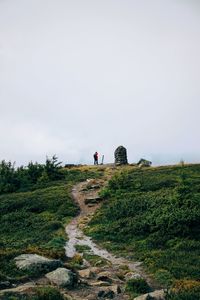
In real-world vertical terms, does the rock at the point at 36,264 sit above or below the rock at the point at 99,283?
above

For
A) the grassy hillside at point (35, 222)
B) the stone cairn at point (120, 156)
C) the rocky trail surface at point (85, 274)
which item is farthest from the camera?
the stone cairn at point (120, 156)

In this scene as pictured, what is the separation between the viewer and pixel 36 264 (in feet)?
64.3

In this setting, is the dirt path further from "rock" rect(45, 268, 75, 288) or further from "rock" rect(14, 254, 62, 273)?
"rock" rect(14, 254, 62, 273)

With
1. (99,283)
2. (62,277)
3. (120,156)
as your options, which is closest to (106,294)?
(99,283)

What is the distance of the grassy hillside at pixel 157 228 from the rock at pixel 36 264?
5486mm

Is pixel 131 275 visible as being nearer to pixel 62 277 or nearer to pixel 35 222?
pixel 62 277

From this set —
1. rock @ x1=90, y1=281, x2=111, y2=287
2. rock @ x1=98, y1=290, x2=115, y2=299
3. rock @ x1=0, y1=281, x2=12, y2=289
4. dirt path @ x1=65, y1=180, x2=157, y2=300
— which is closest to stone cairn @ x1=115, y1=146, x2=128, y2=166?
dirt path @ x1=65, y1=180, x2=157, y2=300

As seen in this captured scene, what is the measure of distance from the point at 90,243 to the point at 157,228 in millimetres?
5271

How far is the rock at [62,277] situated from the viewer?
1795cm

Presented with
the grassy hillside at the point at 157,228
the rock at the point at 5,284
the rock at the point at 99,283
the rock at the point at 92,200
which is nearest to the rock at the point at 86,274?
the rock at the point at 99,283

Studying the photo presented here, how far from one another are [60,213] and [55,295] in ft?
79.2

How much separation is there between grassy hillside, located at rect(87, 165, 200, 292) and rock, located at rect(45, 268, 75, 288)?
477cm

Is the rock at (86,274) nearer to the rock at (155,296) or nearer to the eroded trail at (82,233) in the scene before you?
the eroded trail at (82,233)

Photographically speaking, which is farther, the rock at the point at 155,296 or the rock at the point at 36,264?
the rock at the point at 36,264
